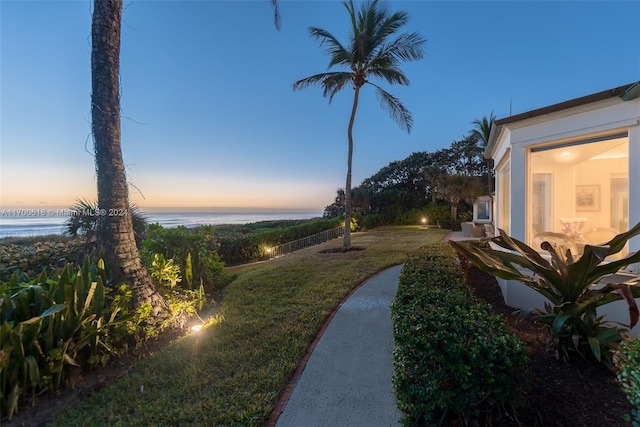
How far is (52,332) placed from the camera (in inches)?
98.0

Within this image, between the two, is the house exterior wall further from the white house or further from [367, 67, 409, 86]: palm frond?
[367, 67, 409, 86]: palm frond

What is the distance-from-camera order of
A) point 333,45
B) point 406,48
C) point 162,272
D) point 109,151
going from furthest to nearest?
point 333,45, point 406,48, point 162,272, point 109,151

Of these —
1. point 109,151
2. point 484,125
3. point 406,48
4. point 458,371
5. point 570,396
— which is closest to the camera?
point 458,371

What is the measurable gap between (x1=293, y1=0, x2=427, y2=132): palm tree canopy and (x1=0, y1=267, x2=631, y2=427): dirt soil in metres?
9.46

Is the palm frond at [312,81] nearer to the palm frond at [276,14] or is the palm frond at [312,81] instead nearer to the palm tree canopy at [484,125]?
the palm frond at [276,14]

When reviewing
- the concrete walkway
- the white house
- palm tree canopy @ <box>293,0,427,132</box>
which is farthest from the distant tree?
the concrete walkway

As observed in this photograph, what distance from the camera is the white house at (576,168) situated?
3627mm

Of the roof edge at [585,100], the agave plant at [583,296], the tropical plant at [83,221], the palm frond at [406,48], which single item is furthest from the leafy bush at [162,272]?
the palm frond at [406,48]

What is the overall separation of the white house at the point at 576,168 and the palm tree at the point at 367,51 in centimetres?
491

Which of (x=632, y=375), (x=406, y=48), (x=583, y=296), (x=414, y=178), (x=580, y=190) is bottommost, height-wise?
(x=632, y=375)

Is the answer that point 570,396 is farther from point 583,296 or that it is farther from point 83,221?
point 83,221

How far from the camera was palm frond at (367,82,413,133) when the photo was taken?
10736mm

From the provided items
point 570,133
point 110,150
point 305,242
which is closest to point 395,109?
point 570,133

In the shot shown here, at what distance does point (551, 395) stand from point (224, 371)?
2.89 meters
